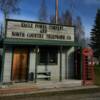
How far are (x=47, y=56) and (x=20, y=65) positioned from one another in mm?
2392

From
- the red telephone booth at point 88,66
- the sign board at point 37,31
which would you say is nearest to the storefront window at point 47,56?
the sign board at point 37,31

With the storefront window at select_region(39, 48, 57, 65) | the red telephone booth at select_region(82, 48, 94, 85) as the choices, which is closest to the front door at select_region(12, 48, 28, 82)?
the storefront window at select_region(39, 48, 57, 65)

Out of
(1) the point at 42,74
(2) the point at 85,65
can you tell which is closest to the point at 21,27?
(1) the point at 42,74

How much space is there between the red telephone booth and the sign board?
2.33 m

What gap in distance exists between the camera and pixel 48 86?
15.1m

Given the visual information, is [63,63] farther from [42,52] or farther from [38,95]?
[38,95]

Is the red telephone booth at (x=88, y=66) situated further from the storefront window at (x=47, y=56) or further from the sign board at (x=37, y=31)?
the storefront window at (x=47, y=56)

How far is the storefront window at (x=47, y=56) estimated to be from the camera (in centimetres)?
1784

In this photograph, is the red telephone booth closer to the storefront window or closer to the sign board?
the sign board

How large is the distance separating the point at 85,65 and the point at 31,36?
15.2ft

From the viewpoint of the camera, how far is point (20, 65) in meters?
17.0

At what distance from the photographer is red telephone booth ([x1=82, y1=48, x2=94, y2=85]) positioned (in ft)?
53.8

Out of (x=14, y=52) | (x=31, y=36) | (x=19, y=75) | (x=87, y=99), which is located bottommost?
(x=87, y=99)

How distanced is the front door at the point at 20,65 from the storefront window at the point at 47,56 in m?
1.33
